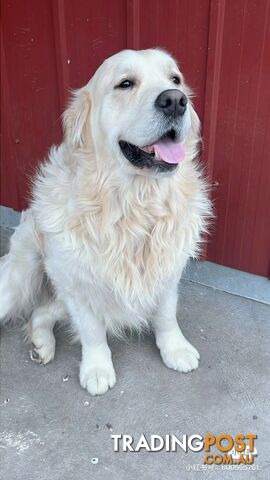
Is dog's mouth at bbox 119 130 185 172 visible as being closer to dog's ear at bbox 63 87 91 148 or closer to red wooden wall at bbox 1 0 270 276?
dog's ear at bbox 63 87 91 148

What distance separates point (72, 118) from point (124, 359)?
1.18 m

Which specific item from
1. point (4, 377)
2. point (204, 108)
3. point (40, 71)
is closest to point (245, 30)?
point (204, 108)

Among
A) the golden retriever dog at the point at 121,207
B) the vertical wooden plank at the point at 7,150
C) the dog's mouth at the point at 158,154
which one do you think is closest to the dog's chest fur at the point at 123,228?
the golden retriever dog at the point at 121,207

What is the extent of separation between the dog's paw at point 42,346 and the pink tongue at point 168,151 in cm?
111

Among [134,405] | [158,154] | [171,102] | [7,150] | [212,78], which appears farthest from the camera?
[7,150]

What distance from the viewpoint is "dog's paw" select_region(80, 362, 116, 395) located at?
2020 millimetres

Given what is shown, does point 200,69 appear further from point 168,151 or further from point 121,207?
point 121,207

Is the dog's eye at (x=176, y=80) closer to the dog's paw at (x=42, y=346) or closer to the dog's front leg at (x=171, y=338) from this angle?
the dog's front leg at (x=171, y=338)

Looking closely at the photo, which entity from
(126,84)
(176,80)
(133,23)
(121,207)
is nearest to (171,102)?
(126,84)

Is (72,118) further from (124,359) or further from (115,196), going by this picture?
(124,359)

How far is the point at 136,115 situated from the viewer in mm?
1629

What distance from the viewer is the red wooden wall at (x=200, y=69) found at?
2160 millimetres

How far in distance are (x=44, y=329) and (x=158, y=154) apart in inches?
44.4

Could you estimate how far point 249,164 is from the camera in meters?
2.36
